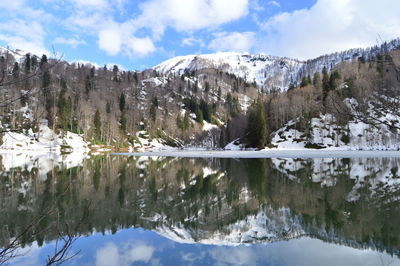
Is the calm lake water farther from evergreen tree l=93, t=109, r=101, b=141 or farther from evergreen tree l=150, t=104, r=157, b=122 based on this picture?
evergreen tree l=150, t=104, r=157, b=122

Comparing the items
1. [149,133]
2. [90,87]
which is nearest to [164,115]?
[149,133]

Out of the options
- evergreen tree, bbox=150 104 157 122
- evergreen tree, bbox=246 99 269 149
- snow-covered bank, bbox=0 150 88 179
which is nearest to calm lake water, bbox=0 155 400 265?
snow-covered bank, bbox=0 150 88 179

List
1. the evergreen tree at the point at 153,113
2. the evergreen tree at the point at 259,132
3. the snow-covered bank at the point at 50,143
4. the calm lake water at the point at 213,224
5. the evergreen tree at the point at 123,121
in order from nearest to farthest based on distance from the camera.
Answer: the calm lake water at the point at 213,224
the snow-covered bank at the point at 50,143
the evergreen tree at the point at 259,132
the evergreen tree at the point at 123,121
the evergreen tree at the point at 153,113

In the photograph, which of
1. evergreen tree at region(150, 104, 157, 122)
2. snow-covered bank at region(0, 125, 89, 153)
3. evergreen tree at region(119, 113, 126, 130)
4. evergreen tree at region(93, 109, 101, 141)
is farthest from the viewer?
evergreen tree at region(150, 104, 157, 122)

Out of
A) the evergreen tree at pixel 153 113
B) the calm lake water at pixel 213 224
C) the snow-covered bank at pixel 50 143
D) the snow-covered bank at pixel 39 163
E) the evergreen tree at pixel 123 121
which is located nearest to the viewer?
the calm lake water at pixel 213 224

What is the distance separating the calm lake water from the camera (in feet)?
28.6

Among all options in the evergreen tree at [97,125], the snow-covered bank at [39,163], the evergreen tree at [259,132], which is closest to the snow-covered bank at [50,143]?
the evergreen tree at [97,125]

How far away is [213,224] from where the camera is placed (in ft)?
38.8

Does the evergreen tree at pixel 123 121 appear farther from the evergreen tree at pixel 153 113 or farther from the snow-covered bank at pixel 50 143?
the snow-covered bank at pixel 50 143

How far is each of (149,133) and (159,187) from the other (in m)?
121

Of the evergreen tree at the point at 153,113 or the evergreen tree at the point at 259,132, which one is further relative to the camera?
the evergreen tree at the point at 153,113

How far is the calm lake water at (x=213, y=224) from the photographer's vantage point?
28.6 feet

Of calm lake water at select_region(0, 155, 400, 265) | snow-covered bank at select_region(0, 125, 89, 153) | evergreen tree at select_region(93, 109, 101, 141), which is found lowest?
calm lake water at select_region(0, 155, 400, 265)

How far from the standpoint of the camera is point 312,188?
61.8 ft
